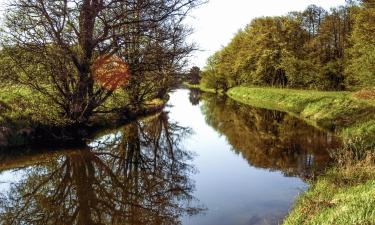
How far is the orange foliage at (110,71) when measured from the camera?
19.9m

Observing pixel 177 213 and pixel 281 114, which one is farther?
pixel 281 114

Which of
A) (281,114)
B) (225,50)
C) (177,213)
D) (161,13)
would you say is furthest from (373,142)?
(225,50)

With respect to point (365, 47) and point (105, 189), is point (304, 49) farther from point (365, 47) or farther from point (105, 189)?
point (105, 189)

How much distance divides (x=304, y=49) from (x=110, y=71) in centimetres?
3976

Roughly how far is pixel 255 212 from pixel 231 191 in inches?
85.8

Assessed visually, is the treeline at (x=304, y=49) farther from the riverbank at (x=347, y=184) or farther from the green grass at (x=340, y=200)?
the green grass at (x=340, y=200)

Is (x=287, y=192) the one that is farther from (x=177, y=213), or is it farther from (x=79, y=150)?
(x=79, y=150)

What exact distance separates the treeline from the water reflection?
53.2 ft

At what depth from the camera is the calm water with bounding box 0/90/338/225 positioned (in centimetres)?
1070

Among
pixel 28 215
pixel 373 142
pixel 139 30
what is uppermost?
pixel 139 30

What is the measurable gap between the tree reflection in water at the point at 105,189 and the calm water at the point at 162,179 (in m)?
0.03

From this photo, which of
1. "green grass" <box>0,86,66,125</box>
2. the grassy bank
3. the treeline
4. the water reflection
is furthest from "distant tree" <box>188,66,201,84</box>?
"green grass" <box>0,86,66,125</box>

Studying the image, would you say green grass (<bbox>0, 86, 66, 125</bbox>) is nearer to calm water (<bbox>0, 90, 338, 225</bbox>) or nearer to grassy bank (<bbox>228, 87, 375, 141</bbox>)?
calm water (<bbox>0, 90, 338, 225</bbox>)

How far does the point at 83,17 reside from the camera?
1916cm
